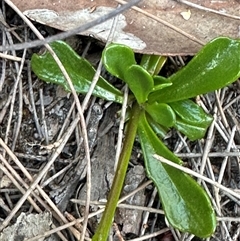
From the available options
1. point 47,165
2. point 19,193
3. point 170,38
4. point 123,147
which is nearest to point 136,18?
point 170,38

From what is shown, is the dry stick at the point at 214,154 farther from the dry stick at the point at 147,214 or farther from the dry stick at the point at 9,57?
the dry stick at the point at 9,57

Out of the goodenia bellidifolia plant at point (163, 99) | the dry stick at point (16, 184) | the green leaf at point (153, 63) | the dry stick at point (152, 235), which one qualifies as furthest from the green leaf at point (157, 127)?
the dry stick at point (16, 184)

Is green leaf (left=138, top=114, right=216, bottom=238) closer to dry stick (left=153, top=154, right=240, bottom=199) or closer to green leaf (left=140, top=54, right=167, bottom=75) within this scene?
dry stick (left=153, top=154, right=240, bottom=199)

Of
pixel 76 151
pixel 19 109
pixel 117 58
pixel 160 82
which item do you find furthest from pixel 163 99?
pixel 19 109

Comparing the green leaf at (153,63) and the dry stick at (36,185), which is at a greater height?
the green leaf at (153,63)

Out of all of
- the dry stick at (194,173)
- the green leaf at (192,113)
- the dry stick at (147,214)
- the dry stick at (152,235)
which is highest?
the green leaf at (192,113)
